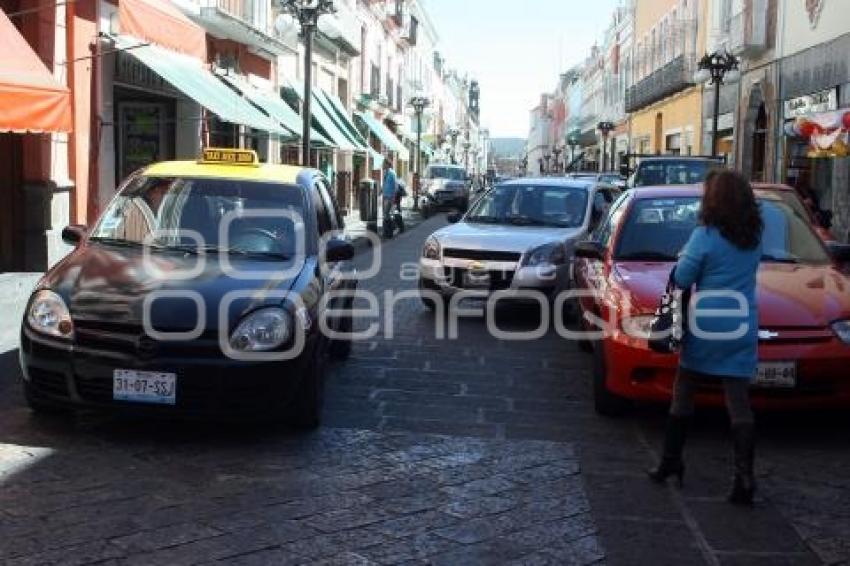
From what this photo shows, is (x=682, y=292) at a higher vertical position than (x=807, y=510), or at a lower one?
higher

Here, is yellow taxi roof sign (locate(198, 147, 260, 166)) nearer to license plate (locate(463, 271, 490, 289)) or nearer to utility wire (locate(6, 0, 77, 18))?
license plate (locate(463, 271, 490, 289))

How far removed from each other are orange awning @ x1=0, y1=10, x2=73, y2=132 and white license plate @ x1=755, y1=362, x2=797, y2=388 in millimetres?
6594

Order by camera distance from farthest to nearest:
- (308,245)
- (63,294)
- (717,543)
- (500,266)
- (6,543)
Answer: (500,266), (308,245), (63,294), (717,543), (6,543)

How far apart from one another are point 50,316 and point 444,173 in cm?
3482

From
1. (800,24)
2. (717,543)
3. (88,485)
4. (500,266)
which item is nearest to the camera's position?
(717,543)

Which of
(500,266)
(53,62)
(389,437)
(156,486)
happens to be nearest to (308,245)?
(389,437)

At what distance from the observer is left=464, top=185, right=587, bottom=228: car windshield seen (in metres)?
11.3

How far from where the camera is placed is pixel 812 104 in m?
20.4

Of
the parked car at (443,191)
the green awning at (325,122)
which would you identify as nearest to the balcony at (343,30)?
the green awning at (325,122)

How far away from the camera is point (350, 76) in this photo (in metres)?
A: 35.2

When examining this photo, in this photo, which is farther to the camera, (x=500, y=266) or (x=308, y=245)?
(x=500, y=266)

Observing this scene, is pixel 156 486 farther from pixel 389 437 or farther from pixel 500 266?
pixel 500 266

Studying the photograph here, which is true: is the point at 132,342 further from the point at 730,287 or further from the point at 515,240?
the point at 515,240

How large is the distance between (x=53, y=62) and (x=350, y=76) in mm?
23708
